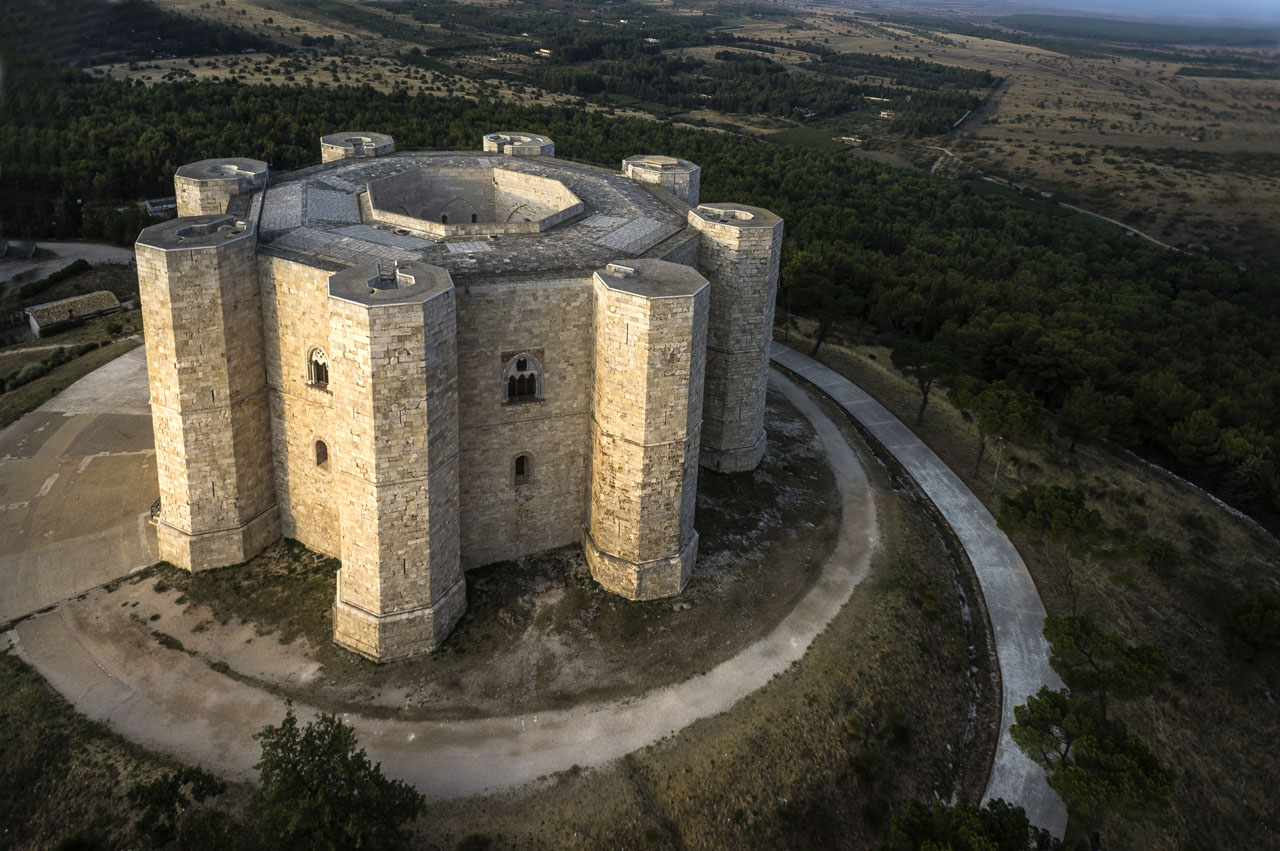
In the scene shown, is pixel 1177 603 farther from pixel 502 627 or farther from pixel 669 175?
pixel 669 175

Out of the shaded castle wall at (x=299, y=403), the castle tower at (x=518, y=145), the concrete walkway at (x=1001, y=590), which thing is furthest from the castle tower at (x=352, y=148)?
the concrete walkway at (x=1001, y=590)

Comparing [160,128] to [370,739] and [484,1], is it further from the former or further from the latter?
[484,1]

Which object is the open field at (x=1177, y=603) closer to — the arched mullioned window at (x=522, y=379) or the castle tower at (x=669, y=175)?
the castle tower at (x=669, y=175)

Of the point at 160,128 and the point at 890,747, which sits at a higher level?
the point at 160,128

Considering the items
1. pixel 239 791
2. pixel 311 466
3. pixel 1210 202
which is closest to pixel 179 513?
pixel 311 466

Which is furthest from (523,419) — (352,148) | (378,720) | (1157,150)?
(1157,150)

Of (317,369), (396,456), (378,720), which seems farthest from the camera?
(317,369)
